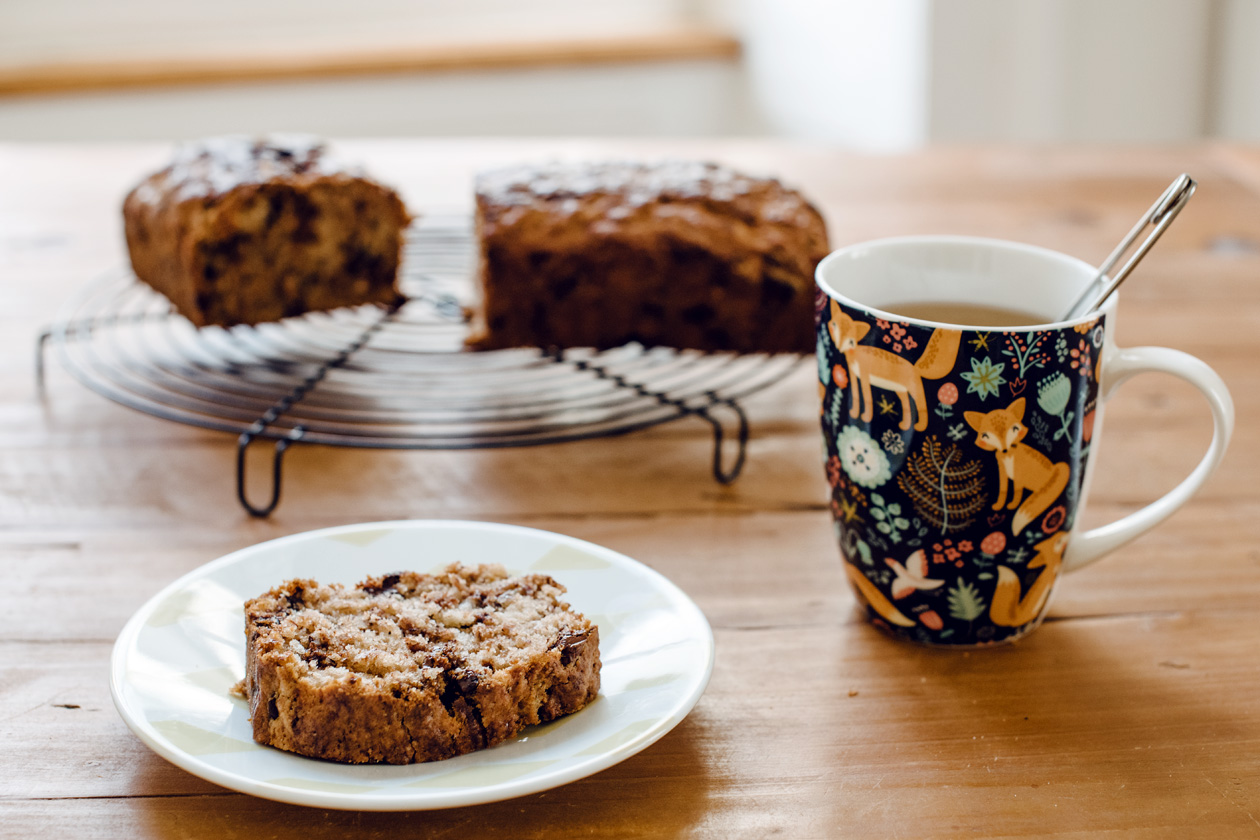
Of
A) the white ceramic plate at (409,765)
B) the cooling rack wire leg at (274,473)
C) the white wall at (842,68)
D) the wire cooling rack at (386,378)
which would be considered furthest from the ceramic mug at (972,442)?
the white wall at (842,68)

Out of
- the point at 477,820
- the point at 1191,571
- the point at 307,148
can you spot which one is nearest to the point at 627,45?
the point at 307,148

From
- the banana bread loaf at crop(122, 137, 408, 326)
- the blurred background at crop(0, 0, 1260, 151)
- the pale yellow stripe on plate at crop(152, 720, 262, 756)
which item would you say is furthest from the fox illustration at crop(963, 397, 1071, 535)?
the blurred background at crop(0, 0, 1260, 151)

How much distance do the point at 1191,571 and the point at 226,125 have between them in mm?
3432

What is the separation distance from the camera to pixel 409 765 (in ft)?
2.10

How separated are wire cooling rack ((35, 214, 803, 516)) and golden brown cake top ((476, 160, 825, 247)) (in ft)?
0.52

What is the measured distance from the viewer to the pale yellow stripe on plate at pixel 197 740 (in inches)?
25.1

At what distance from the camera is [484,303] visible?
136cm

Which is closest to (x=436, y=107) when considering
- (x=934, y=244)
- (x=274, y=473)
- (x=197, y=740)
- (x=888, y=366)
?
(x=274, y=473)

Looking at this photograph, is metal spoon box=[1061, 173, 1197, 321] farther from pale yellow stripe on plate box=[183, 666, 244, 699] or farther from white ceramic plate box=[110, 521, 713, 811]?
pale yellow stripe on plate box=[183, 666, 244, 699]

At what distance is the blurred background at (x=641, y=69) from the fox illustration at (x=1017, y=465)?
94.6 inches

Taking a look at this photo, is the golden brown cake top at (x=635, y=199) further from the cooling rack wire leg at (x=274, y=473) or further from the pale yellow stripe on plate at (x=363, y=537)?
the pale yellow stripe on plate at (x=363, y=537)

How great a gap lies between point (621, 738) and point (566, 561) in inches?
8.1

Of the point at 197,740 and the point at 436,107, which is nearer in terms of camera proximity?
the point at 197,740

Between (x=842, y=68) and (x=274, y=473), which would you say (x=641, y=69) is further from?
(x=274, y=473)
